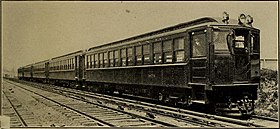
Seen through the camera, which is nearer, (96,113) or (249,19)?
(249,19)

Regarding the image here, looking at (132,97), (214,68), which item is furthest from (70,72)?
(214,68)

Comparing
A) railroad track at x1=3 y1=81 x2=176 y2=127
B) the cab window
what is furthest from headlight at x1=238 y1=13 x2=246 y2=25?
railroad track at x1=3 y1=81 x2=176 y2=127

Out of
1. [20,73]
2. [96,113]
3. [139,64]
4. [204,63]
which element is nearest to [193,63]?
[204,63]

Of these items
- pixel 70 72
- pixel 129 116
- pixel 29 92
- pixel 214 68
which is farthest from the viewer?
pixel 70 72

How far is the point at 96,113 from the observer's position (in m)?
2.85

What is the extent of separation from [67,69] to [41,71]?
0.27 metres

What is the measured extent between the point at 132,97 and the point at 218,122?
2.39ft

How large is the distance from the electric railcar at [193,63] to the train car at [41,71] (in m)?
0.02

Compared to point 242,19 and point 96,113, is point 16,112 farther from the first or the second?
point 242,19

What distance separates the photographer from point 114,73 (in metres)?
3.05

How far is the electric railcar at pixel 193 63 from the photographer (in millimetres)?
2430

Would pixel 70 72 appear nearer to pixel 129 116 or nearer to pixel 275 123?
pixel 129 116

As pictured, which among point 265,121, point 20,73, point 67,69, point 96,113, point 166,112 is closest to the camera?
point 265,121

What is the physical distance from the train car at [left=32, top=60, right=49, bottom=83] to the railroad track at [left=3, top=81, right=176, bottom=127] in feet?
0.34
